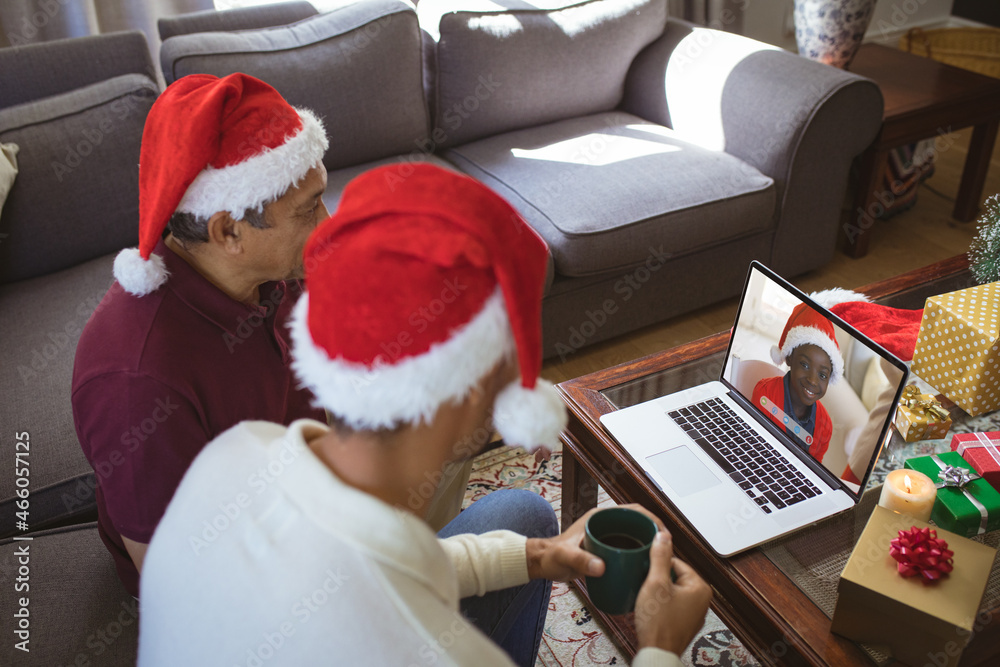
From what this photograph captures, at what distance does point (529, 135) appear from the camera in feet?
8.47

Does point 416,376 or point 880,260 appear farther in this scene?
point 880,260

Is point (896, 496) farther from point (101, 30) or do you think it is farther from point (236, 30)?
point (101, 30)

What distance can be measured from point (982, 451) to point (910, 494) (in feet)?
0.64

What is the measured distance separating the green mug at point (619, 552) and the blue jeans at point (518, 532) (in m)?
0.19

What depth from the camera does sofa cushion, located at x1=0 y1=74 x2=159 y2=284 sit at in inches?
75.9

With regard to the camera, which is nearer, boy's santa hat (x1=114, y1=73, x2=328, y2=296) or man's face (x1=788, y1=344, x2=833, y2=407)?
boy's santa hat (x1=114, y1=73, x2=328, y2=296)

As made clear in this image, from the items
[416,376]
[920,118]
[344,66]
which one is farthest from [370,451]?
[920,118]

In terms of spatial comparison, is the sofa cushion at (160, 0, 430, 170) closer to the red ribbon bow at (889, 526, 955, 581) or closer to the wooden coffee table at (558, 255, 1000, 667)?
the wooden coffee table at (558, 255, 1000, 667)

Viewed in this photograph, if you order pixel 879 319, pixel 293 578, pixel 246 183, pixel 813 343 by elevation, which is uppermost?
pixel 246 183

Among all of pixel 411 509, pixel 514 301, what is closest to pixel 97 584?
pixel 411 509

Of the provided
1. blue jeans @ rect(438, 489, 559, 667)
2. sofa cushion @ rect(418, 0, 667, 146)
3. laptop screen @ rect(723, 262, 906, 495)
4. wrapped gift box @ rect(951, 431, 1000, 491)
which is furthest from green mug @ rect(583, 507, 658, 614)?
sofa cushion @ rect(418, 0, 667, 146)

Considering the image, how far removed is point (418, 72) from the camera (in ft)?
7.93

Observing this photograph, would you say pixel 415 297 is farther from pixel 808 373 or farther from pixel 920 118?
pixel 920 118

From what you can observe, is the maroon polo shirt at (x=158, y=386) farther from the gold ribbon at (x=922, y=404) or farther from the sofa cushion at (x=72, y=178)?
the gold ribbon at (x=922, y=404)
